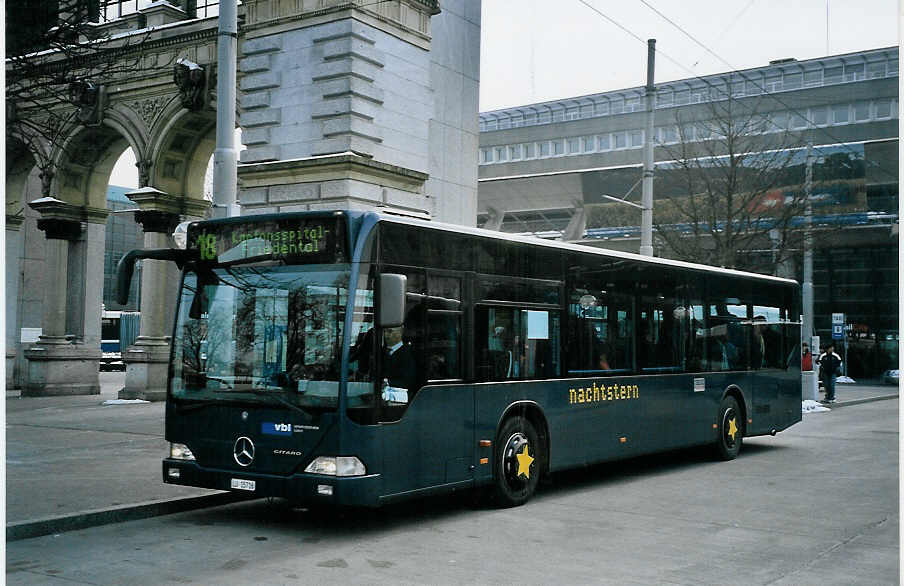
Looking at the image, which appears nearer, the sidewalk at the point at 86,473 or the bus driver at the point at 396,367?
the bus driver at the point at 396,367

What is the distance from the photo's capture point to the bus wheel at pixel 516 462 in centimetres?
979

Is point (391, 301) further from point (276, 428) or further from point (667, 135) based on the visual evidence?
point (667, 135)

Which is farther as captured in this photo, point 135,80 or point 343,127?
point 135,80

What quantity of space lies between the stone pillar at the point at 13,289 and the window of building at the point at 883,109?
40074 millimetres

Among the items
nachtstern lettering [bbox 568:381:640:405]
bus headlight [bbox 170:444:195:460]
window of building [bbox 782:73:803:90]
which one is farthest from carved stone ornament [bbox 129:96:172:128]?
window of building [bbox 782:73:803:90]

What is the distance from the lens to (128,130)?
2322 cm

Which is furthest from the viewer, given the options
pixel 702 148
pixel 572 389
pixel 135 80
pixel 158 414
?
pixel 702 148

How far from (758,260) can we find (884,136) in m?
23.1

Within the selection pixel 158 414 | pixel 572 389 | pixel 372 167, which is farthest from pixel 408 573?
pixel 158 414

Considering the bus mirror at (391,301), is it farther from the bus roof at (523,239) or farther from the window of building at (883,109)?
the window of building at (883,109)

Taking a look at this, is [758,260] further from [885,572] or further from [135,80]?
[885,572]

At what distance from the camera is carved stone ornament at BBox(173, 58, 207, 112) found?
21.4m

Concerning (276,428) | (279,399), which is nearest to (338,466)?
(276,428)

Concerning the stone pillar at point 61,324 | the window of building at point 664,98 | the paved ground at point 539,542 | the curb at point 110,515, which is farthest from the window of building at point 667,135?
the curb at point 110,515
